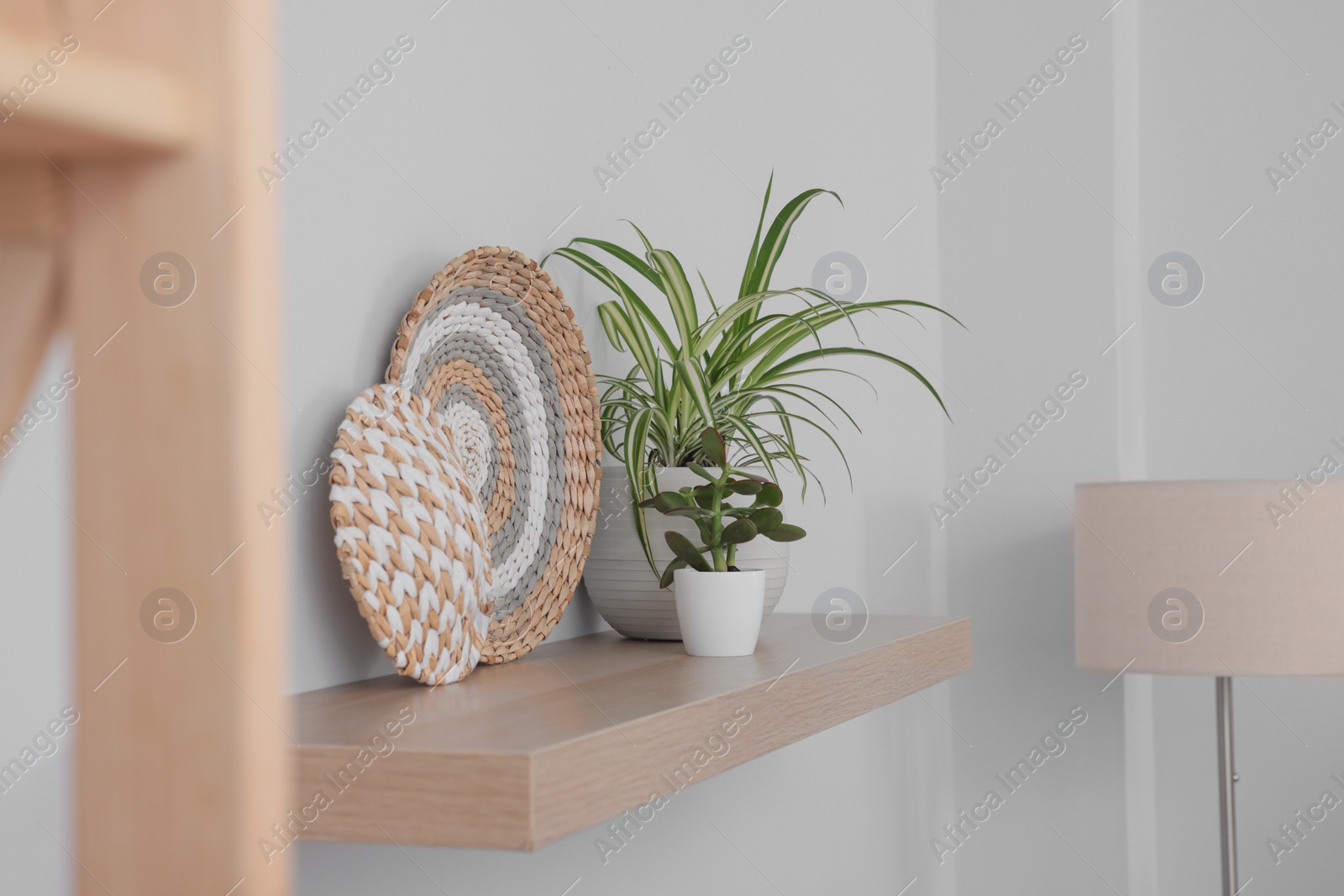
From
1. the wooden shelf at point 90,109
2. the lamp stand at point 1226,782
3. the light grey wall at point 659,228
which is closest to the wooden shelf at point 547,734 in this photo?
the light grey wall at point 659,228

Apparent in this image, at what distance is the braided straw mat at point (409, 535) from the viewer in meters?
0.82

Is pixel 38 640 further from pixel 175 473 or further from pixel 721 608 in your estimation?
pixel 721 608

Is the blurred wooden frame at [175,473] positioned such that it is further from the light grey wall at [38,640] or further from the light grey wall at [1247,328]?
the light grey wall at [1247,328]

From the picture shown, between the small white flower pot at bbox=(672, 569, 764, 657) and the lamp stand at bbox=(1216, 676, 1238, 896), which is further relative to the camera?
the lamp stand at bbox=(1216, 676, 1238, 896)

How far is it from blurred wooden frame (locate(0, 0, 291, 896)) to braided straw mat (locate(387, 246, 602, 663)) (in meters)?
0.73

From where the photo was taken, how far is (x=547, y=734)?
670 millimetres

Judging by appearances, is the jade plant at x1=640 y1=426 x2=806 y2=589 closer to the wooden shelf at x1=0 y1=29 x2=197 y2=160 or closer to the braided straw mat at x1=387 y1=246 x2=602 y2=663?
the braided straw mat at x1=387 y1=246 x2=602 y2=663

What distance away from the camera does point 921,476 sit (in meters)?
2.26

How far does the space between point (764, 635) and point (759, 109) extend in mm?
843

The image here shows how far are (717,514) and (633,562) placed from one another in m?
0.14

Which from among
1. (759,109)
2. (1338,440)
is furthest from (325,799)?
Answer: (1338,440)

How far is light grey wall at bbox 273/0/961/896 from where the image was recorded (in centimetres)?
91

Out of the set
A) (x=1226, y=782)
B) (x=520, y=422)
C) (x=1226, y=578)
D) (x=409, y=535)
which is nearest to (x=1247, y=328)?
(x=1226, y=578)

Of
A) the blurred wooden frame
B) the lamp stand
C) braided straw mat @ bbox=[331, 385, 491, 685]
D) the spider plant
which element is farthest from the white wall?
the blurred wooden frame
